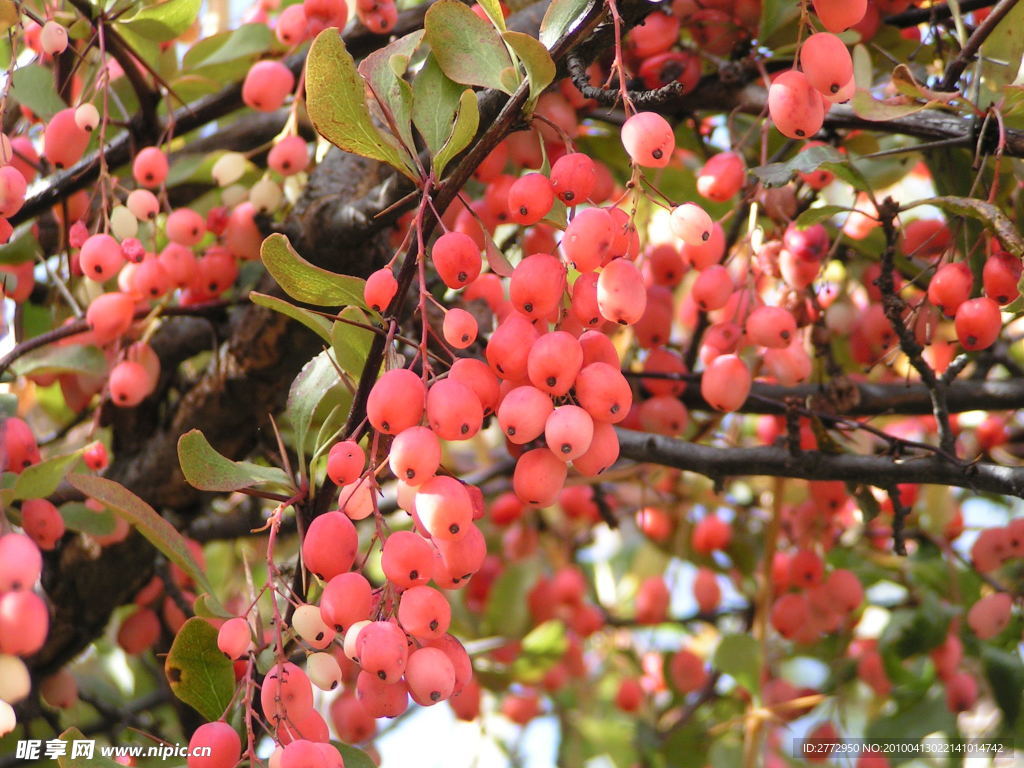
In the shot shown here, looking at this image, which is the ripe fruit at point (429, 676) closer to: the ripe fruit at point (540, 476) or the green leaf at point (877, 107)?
the ripe fruit at point (540, 476)

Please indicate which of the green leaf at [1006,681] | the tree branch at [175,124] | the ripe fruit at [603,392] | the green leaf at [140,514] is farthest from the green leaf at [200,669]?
the green leaf at [1006,681]

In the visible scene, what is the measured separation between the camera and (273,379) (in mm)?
1323

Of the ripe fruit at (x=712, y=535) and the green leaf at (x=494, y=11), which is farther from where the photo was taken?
the ripe fruit at (x=712, y=535)

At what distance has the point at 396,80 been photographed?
0.87 m

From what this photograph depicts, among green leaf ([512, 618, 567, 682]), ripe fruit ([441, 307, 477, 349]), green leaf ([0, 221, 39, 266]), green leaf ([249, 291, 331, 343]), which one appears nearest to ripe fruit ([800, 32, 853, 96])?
ripe fruit ([441, 307, 477, 349])

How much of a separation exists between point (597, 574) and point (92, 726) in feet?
4.01

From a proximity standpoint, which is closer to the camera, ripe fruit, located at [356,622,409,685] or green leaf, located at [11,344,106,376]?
ripe fruit, located at [356,622,409,685]

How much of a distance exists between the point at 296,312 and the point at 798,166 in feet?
1.62

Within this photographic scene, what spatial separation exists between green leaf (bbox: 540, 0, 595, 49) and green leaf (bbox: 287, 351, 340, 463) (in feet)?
1.07

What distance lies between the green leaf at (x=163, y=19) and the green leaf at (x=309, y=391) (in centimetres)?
45

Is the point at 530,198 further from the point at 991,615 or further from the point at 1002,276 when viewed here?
the point at 991,615

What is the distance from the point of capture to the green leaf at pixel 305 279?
0.81 metres

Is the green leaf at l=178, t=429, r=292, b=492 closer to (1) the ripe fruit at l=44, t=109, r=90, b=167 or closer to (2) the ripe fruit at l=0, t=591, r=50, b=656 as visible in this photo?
(2) the ripe fruit at l=0, t=591, r=50, b=656

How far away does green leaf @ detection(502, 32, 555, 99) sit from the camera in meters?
0.77
